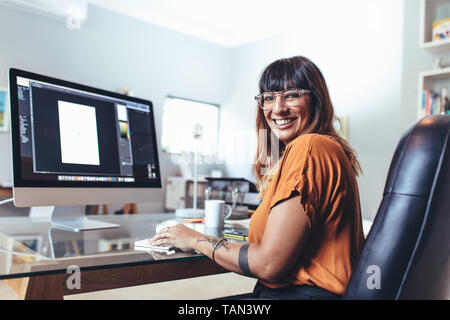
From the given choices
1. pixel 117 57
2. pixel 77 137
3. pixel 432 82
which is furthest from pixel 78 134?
pixel 117 57

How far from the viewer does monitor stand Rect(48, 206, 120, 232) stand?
1244mm

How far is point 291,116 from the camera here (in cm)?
114

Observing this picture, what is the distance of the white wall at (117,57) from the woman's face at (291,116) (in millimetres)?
3595

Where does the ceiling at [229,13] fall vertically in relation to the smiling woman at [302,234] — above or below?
above

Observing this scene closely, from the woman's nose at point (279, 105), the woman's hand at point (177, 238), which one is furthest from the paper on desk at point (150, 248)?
the woman's nose at point (279, 105)

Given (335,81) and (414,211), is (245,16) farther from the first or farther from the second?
(414,211)

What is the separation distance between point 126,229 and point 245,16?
420cm

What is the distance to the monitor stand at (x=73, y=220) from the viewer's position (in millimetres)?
1244

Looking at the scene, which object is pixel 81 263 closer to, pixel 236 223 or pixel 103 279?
pixel 103 279

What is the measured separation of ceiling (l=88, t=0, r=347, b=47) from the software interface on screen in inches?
136

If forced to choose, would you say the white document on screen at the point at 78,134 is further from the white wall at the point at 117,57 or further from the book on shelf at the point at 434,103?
the white wall at the point at 117,57

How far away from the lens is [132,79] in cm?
478

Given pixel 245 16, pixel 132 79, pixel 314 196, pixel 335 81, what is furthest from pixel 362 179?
pixel 314 196

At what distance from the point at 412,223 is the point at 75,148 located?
1.07m
